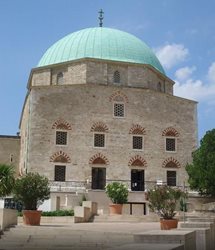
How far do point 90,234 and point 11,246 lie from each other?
10.1 feet

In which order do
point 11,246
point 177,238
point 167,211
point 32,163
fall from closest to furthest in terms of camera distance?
point 177,238, point 11,246, point 167,211, point 32,163

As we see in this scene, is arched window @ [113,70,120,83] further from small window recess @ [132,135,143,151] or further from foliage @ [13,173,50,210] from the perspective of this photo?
foliage @ [13,173,50,210]

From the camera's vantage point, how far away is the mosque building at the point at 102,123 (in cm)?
2752

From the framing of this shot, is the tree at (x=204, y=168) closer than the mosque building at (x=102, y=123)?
Yes

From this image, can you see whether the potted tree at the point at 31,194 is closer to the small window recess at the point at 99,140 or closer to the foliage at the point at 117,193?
the foliage at the point at 117,193

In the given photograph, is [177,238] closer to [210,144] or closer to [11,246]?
[11,246]

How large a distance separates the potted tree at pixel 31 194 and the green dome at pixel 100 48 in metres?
16.1

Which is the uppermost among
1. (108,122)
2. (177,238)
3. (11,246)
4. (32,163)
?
(108,122)

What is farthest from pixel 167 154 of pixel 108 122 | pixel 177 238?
pixel 177 238

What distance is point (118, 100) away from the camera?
29.6m

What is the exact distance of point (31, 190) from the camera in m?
16.2

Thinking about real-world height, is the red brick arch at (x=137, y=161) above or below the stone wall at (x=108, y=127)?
below

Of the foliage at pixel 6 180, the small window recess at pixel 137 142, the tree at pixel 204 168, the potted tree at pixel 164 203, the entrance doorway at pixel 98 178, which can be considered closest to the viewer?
the potted tree at pixel 164 203

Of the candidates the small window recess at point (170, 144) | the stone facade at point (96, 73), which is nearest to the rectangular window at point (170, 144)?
the small window recess at point (170, 144)
